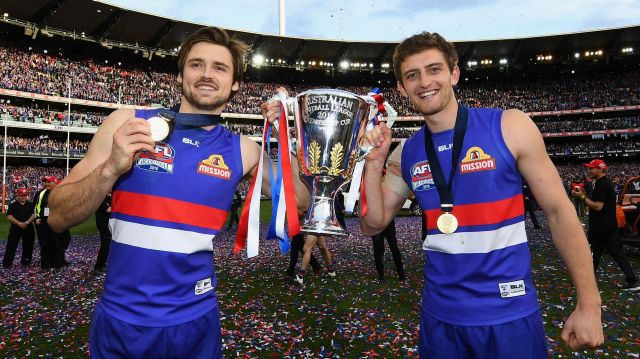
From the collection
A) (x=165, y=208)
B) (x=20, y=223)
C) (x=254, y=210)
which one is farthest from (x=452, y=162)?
(x=20, y=223)

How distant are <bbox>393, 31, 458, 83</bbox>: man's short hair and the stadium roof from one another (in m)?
38.3

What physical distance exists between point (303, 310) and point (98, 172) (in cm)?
479

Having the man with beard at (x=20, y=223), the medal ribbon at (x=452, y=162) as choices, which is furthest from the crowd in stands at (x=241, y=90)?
the medal ribbon at (x=452, y=162)

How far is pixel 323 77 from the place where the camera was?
4941 cm

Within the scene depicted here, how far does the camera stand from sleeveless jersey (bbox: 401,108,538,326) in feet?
6.36

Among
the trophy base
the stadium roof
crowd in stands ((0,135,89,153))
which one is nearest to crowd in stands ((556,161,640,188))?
the stadium roof

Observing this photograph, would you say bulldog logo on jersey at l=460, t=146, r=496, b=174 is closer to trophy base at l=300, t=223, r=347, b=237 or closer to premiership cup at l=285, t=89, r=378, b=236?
premiership cup at l=285, t=89, r=378, b=236

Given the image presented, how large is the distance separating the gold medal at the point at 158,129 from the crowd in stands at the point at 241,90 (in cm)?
3386

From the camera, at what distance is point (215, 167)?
2066 millimetres

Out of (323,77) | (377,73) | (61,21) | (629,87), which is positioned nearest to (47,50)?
(61,21)

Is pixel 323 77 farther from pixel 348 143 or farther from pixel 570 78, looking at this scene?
pixel 348 143

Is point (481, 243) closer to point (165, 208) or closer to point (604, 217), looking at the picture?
point (165, 208)

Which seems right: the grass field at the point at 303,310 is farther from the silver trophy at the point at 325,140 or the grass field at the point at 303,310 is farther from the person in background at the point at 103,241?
the silver trophy at the point at 325,140

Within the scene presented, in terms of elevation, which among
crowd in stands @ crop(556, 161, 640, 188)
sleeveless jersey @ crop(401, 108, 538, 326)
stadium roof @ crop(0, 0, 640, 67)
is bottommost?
sleeveless jersey @ crop(401, 108, 538, 326)
